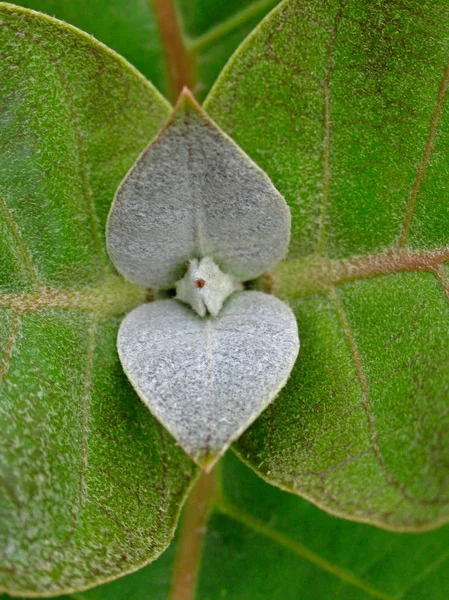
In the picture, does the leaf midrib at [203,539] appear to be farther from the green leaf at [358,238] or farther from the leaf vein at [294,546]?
the green leaf at [358,238]

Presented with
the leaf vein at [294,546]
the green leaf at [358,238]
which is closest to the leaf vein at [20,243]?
the green leaf at [358,238]

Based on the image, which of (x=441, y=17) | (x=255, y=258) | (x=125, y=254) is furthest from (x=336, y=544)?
(x=441, y=17)

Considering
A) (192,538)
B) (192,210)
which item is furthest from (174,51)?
(192,538)

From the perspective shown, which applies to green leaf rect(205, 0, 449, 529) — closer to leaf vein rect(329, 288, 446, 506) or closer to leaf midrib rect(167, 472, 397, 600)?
leaf vein rect(329, 288, 446, 506)

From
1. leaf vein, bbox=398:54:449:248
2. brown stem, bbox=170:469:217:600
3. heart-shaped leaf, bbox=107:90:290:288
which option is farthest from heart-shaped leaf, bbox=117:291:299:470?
brown stem, bbox=170:469:217:600

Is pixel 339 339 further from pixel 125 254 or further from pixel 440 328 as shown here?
pixel 125 254

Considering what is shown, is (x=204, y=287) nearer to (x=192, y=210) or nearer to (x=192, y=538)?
(x=192, y=210)
